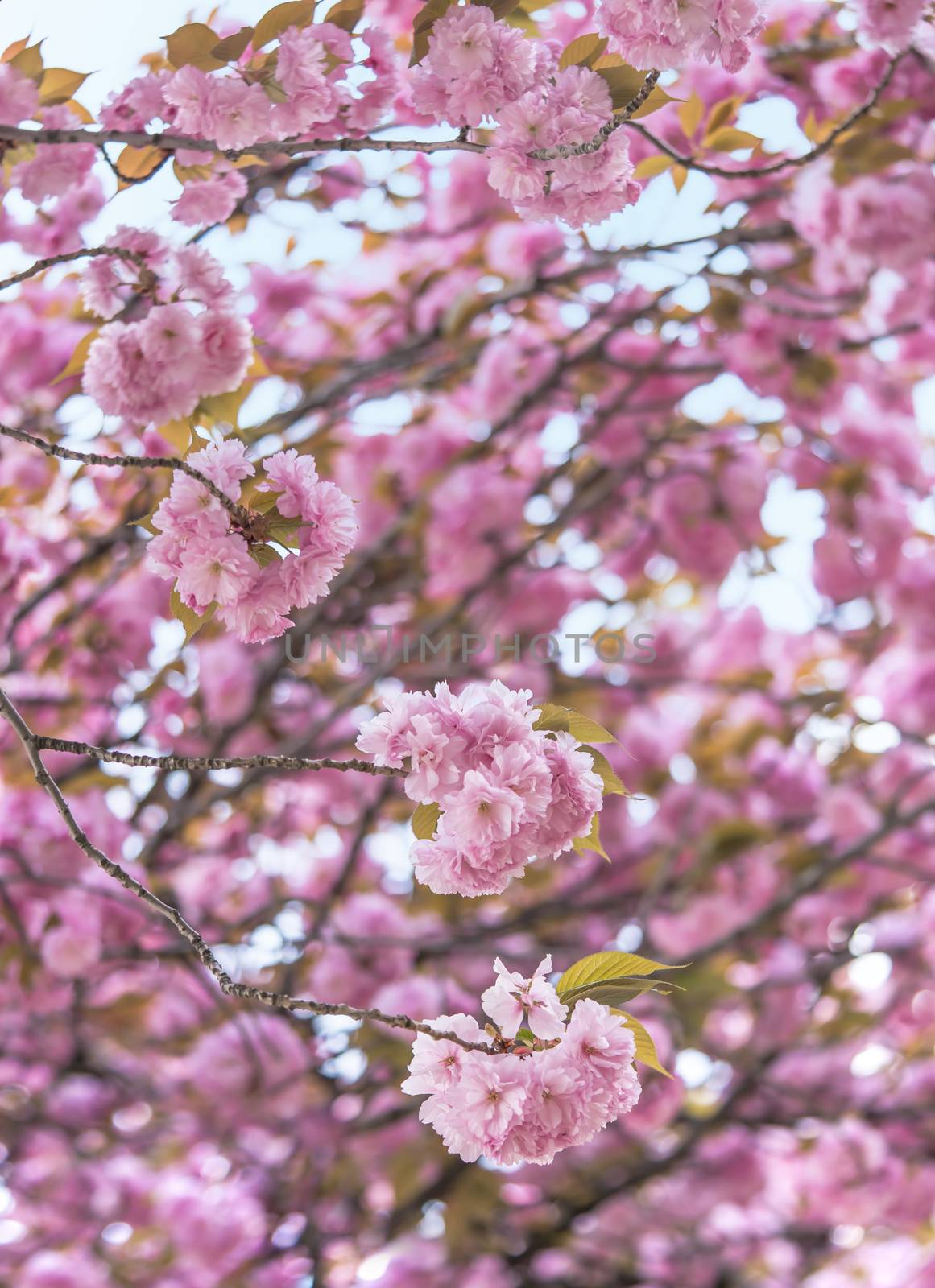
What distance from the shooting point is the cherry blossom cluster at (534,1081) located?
776 millimetres

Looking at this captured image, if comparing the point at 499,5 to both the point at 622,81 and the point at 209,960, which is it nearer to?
the point at 622,81

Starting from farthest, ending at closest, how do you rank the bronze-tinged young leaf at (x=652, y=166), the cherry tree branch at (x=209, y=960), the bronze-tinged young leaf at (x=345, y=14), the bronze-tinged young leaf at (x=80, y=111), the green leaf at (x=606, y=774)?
1. the bronze-tinged young leaf at (x=652, y=166)
2. the bronze-tinged young leaf at (x=80, y=111)
3. the bronze-tinged young leaf at (x=345, y=14)
4. the green leaf at (x=606, y=774)
5. the cherry tree branch at (x=209, y=960)

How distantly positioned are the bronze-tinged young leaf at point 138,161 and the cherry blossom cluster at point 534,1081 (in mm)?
948

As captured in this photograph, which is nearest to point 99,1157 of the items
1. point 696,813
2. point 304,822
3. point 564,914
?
point 304,822

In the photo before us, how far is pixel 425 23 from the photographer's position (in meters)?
1.04

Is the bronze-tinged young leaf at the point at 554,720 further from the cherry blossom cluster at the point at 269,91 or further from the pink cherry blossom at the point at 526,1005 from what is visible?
the cherry blossom cluster at the point at 269,91

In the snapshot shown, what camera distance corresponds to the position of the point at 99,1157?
3.27 meters

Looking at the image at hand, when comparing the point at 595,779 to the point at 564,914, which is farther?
the point at 564,914

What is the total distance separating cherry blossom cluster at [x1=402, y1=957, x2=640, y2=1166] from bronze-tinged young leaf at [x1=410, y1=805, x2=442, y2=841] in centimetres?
11

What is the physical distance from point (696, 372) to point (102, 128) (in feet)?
5.08

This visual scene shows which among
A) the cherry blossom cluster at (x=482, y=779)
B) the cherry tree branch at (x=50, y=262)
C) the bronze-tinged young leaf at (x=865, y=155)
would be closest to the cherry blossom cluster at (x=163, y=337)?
the cherry tree branch at (x=50, y=262)

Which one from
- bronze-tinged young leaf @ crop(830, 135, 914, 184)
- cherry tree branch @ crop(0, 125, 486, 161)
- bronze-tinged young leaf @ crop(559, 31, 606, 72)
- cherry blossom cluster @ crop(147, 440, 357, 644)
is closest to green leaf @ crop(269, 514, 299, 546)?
cherry blossom cluster @ crop(147, 440, 357, 644)

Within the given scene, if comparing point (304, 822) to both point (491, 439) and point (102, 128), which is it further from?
point (102, 128)

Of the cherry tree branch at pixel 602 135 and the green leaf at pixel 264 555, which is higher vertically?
the cherry tree branch at pixel 602 135
